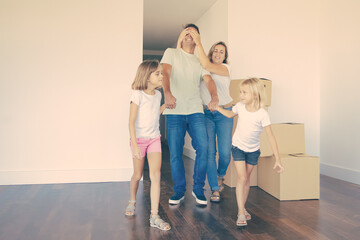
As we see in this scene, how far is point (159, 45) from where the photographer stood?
7.55 metres

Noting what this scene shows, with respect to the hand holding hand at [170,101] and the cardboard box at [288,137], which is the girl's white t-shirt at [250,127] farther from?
the cardboard box at [288,137]

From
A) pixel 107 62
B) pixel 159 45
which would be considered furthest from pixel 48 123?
pixel 159 45

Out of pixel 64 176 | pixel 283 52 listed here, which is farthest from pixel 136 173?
pixel 283 52

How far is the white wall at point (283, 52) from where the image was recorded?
384cm

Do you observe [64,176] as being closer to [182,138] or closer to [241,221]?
[182,138]

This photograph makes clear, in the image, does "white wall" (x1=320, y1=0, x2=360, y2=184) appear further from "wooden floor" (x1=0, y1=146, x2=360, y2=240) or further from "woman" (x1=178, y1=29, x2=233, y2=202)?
"woman" (x1=178, y1=29, x2=233, y2=202)

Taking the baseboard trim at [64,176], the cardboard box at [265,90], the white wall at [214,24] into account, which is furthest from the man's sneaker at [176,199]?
the white wall at [214,24]

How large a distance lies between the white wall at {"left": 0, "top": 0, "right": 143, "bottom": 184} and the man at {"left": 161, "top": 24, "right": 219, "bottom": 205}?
121cm

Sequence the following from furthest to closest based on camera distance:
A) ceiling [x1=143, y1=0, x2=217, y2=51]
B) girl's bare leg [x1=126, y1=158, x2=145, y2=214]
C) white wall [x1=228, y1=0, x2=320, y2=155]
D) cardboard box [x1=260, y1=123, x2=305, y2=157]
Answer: ceiling [x1=143, y1=0, x2=217, y2=51], white wall [x1=228, y1=0, x2=320, y2=155], cardboard box [x1=260, y1=123, x2=305, y2=157], girl's bare leg [x1=126, y1=158, x2=145, y2=214]

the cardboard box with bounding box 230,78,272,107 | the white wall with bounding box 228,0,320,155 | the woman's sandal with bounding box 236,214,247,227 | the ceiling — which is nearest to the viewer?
the woman's sandal with bounding box 236,214,247,227

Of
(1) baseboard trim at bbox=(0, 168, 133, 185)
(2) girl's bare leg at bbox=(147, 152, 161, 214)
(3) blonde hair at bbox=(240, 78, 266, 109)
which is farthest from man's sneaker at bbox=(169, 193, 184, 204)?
(1) baseboard trim at bbox=(0, 168, 133, 185)

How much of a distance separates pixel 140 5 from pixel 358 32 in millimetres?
2383

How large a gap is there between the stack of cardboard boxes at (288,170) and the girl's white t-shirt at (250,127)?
0.80m

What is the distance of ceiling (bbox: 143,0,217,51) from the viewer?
4.52 metres
